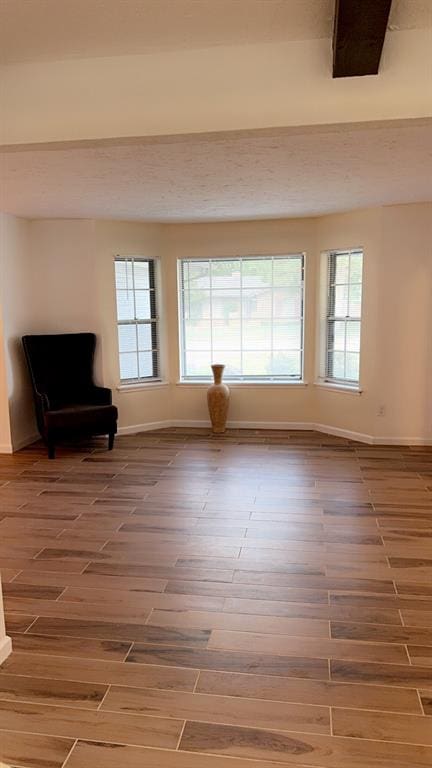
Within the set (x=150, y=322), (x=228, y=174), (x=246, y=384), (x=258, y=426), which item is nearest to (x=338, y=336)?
(x=246, y=384)

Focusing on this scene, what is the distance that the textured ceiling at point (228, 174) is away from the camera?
2.90m

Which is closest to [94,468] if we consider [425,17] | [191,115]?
[191,115]

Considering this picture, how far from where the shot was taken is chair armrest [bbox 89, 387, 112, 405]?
18.5 feet

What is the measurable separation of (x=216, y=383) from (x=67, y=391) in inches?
64.3

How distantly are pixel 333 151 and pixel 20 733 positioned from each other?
10.5 ft

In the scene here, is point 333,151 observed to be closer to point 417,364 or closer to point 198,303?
point 417,364

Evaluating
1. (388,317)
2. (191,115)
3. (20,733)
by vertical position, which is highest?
(191,115)

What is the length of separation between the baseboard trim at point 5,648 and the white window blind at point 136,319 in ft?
13.0

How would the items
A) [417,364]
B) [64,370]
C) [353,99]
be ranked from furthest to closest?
[64,370]
[417,364]
[353,99]

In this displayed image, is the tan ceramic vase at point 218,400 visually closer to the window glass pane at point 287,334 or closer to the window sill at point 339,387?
the window glass pane at point 287,334

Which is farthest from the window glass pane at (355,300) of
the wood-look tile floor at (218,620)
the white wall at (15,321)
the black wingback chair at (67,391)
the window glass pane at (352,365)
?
the white wall at (15,321)

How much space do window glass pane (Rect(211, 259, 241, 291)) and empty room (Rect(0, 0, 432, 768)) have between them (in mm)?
26

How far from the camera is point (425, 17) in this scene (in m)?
1.90

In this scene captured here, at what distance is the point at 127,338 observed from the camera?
610cm
